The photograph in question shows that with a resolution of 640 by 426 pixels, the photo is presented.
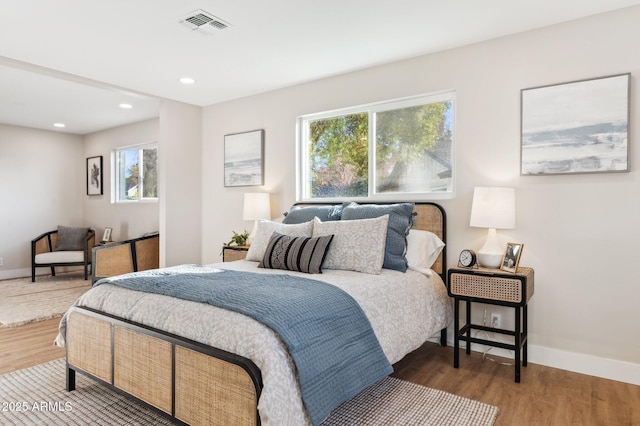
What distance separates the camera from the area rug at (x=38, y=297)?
3.96 m

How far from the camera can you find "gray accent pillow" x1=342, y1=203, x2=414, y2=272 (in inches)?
113

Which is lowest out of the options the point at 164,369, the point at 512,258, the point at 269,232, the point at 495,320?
the point at 495,320

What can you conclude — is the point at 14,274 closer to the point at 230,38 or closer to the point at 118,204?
the point at 118,204

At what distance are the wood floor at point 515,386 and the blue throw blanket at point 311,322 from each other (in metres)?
0.72

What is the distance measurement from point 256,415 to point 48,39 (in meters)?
3.14

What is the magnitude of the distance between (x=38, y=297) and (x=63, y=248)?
158 cm

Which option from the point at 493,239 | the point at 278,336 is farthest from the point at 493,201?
the point at 278,336

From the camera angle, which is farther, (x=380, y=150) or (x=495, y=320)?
(x=380, y=150)

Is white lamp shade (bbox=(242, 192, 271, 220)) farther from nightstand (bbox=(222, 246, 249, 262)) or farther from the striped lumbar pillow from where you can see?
the striped lumbar pillow

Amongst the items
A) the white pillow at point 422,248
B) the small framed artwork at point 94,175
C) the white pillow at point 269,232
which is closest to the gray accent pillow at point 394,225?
the white pillow at point 422,248

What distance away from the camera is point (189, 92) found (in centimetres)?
445

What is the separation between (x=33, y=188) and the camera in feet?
21.3

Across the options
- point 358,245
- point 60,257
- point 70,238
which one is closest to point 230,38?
point 358,245

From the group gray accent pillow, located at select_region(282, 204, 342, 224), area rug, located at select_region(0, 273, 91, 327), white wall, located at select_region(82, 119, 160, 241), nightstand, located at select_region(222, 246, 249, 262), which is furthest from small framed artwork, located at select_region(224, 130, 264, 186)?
area rug, located at select_region(0, 273, 91, 327)
